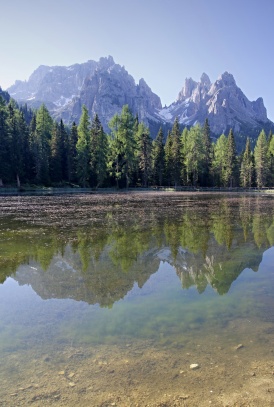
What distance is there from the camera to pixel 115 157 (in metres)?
66.8

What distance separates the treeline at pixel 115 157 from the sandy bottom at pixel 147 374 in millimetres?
59078

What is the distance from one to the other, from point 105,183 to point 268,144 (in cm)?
5721

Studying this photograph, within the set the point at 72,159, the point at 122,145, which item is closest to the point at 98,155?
the point at 122,145

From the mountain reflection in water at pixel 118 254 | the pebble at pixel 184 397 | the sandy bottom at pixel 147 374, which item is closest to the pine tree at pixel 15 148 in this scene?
the mountain reflection in water at pixel 118 254

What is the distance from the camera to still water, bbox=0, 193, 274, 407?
3994 millimetres

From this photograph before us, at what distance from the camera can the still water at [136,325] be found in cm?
399

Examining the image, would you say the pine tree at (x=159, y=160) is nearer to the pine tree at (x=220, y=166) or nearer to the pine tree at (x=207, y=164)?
the pine tree at (x=207, y=164)

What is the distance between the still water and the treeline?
54.8 m

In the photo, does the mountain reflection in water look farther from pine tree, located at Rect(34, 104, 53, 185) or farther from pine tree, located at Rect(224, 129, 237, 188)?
pine tree, located at Rect(224, 129, 237, 188)

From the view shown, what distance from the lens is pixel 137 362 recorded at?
15.0 feet

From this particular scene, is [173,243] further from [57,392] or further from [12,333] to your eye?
[57,392]

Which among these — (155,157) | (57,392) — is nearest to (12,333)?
(57,392)

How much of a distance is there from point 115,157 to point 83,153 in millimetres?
7074

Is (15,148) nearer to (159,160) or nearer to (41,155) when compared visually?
(41,155)
